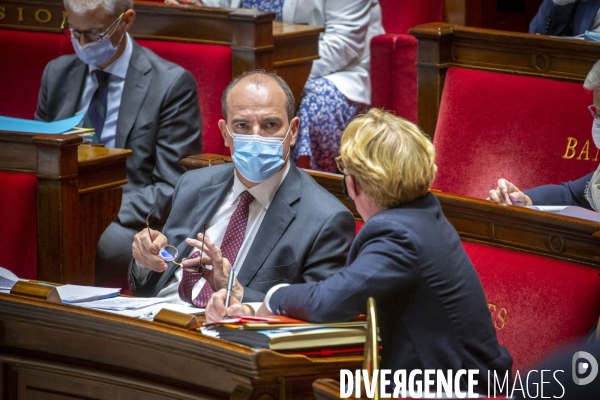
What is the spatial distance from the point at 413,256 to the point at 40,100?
2.08m

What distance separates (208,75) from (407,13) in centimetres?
128

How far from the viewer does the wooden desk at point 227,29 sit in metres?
3.52

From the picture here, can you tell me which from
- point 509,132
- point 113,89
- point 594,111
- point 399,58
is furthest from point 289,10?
point 594,111

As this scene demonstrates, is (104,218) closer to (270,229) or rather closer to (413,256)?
(270,229)

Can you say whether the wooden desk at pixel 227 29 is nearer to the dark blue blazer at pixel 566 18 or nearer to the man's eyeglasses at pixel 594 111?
the dark blue blazer at pixel 566 18

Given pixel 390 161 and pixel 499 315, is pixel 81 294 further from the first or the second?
pixel 499 315

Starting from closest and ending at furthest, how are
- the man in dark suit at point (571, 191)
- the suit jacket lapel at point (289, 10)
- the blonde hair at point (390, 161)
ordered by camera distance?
the blonde hair at point (390, 161), the man in dark suit at point (571, 191), the suit jacket lapel at point (289, 10)

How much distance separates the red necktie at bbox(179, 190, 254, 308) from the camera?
2230 mm

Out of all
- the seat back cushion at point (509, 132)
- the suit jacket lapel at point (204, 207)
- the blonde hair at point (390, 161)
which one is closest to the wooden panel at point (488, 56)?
the seat back cushion at point (509, 132)

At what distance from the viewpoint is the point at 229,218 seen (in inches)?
92.6

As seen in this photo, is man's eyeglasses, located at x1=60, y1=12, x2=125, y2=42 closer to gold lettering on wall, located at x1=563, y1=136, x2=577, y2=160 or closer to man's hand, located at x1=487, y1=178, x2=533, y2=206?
man's hand, located at x1=487, y1=178, x2=533, y2=206

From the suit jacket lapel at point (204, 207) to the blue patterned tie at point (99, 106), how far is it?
1.04 meters

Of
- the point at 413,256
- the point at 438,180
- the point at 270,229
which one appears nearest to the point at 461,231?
the point at 270,229

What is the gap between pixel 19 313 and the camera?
6.50 feet
